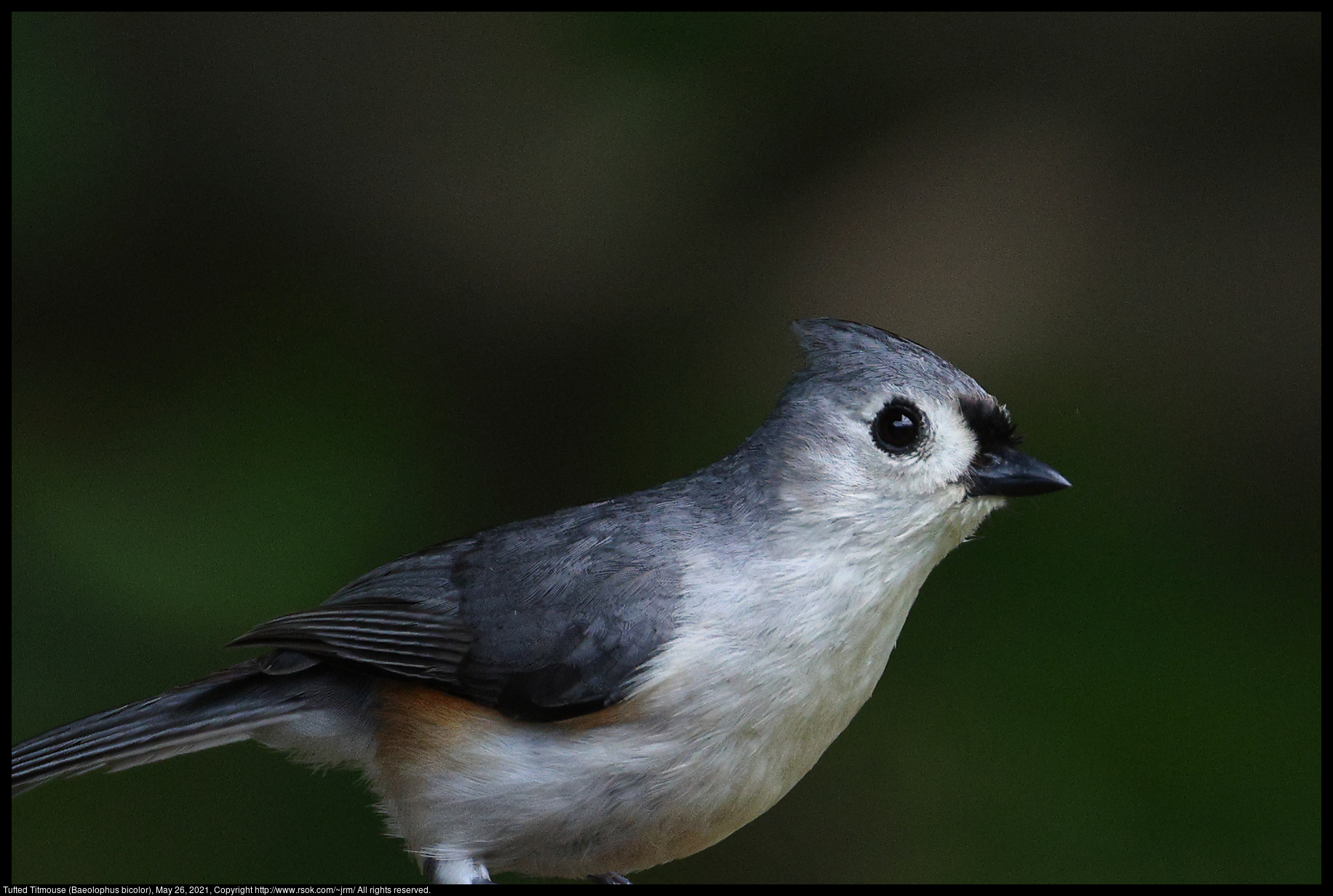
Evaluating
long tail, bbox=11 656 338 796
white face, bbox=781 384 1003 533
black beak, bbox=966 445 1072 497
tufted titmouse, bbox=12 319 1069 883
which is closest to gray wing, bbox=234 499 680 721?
tufted titmouse, bbox=12 319 1069 883

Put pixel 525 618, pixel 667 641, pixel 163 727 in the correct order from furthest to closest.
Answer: pixel 163 727 → pixel 525 618 → pixel 667 641

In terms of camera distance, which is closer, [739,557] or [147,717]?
[739,557]

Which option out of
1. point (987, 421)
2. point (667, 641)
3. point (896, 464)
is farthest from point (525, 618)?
point (987, 421)

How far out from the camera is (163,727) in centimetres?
221

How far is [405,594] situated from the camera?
7.29 feet

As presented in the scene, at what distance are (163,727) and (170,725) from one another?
12 mm

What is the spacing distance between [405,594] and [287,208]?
5.39 ft

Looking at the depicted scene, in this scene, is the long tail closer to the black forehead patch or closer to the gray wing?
the gray wing

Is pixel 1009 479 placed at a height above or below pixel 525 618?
above

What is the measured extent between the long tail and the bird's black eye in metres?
1.16

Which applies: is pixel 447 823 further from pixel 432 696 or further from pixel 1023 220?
pixel 1023 220

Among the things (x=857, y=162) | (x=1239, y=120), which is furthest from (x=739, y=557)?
(x=1239, y=120)

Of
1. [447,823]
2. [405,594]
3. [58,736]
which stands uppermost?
[405,594]

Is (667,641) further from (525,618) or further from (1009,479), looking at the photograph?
(1009,479)
